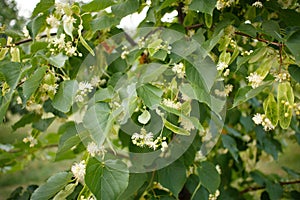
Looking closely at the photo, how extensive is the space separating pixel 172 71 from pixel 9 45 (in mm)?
379

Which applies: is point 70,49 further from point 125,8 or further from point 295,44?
point 295,44

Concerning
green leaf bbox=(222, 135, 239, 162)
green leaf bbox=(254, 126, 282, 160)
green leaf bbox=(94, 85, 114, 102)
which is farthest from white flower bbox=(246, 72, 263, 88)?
green leaf bbox=(254, 126, 282, 160)

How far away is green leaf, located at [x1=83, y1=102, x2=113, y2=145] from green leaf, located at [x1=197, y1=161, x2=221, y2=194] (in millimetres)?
413

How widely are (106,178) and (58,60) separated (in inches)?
9.8

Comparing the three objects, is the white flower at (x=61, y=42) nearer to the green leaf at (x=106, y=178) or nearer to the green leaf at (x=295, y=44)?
the green leaf at (x=106, y=178)

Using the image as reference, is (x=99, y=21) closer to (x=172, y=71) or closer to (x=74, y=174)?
(x=172, y=71)

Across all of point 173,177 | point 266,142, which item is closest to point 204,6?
point 173,177

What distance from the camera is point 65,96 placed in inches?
32.1

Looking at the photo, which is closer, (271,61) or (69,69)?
(271,61)

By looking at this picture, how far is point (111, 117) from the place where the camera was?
73 centimetres

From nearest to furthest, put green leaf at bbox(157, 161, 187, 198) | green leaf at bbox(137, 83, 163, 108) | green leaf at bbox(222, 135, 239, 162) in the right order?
green leaf at bbox(137, 83, 163, 108), green leaf at bbox(157, 161, 187, 198), green leaf at bbox(222, 135, 239, 162)

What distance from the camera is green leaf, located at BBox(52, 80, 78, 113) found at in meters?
0.81

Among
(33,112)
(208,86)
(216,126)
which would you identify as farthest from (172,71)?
(33,112)

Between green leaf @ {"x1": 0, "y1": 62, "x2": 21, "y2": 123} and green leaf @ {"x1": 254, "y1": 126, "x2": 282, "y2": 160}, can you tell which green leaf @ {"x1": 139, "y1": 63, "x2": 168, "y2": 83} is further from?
green leaf @ {"x1": 254, "y1": 126, "x2": 282, "y2": 160}
